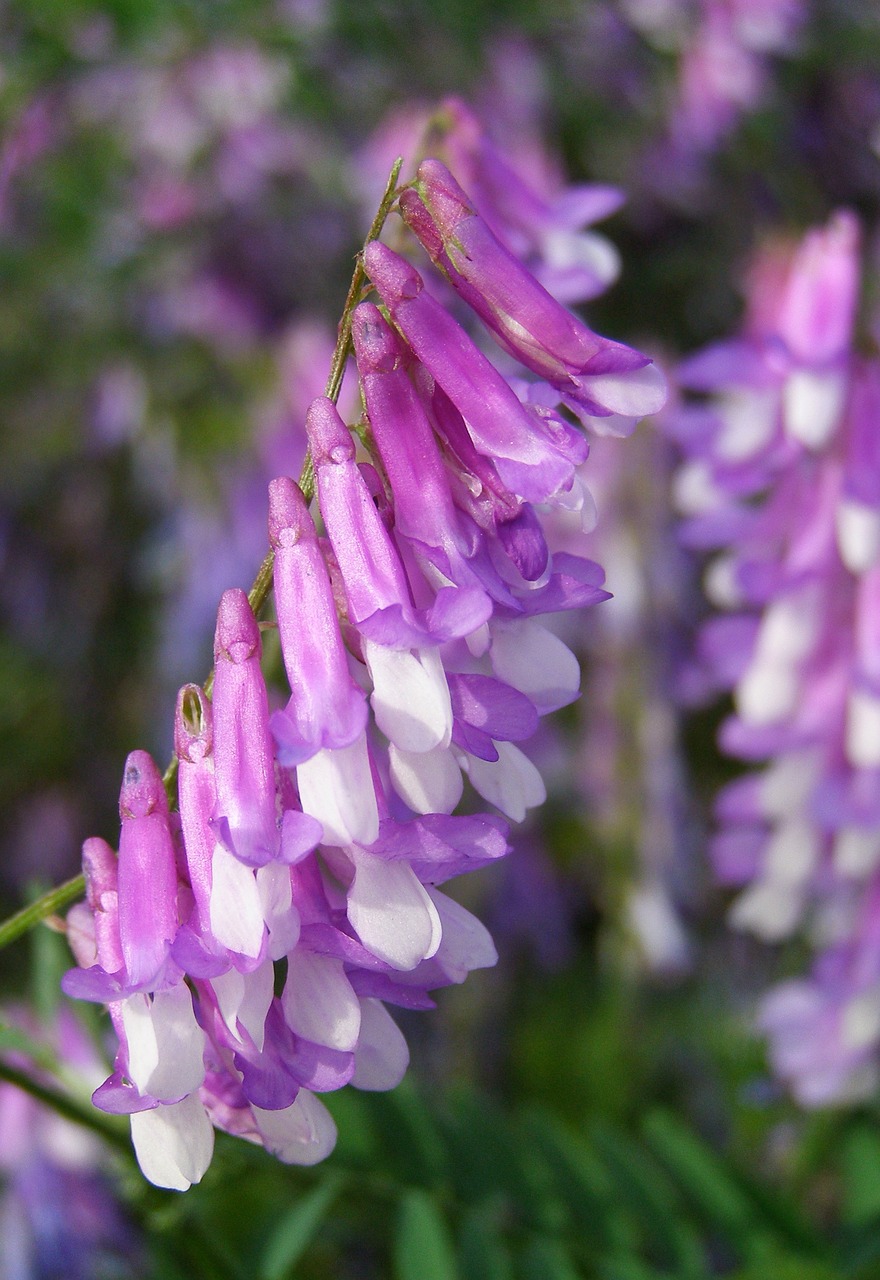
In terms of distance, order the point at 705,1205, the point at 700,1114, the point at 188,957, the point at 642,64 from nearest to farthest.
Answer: the point at 188,957 → the point at 705,1205 → the point at 700,1114 → the point at 642,64

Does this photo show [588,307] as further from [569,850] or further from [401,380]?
[401,380]

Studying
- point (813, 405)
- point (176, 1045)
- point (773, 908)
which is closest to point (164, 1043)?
point (176, 1045)

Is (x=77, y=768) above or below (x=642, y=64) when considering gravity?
below

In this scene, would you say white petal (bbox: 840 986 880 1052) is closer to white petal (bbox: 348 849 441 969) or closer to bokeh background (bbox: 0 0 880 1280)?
bokeh background (bbox: 0 0 880 1280)

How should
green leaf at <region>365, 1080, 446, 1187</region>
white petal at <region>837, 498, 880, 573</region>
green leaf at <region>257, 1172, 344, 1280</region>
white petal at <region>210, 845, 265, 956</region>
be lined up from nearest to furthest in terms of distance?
1. white petal at <region>210, 845, 265, 956</region>
2. green leaf at <region>257, 1172, 344, 1280</region>
3. green leaf at <region>365, 1080, 446, 1187</region>
4. white petal at <region>837, 498, 880, 573</region>

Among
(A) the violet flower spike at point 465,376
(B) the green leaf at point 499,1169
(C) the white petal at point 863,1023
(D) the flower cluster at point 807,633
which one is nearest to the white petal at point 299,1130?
(A) the violet flower spike at point 465,376

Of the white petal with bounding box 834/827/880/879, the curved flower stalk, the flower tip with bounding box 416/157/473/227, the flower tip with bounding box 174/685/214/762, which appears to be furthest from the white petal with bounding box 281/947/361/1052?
the white petal with bounding box 834/827/880/879

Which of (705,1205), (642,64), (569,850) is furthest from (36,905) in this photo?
(642,64)
